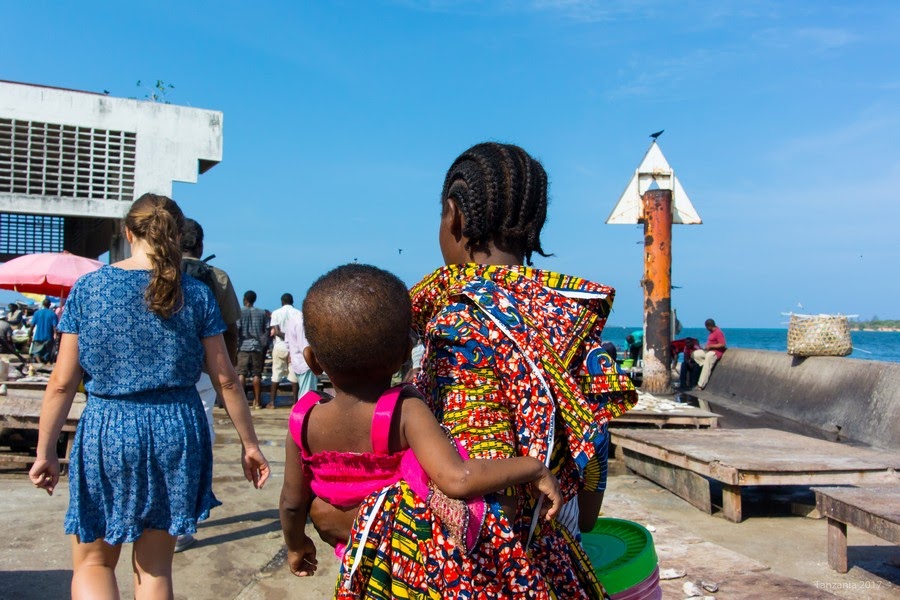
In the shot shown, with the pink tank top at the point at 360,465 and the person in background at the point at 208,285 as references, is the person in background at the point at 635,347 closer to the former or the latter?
the person in background at the point at 208,285

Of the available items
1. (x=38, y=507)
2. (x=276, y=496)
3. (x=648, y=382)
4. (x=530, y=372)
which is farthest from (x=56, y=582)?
(x=648, y=382)

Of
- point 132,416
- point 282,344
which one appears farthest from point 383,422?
point 282,344

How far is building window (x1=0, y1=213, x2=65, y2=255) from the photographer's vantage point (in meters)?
16.1

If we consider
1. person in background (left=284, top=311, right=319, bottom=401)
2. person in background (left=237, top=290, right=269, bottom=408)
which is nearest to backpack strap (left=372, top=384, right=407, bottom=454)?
person in background (left=284, top=311, right=319, bottom=401)

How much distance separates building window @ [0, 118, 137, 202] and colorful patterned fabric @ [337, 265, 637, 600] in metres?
12.8

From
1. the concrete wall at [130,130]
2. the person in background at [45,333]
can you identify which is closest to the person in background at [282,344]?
the concrete wall at [130,130]

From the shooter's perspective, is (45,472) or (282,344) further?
(282,344)

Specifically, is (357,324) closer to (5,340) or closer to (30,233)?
(30,233)

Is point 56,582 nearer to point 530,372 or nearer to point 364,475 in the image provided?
point 364,475

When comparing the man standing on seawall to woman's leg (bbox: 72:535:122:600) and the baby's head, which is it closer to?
woman's leg (bbox: 72:535:122:600)

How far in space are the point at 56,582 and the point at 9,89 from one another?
10989 millimetres

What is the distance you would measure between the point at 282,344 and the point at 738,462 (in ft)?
25.5

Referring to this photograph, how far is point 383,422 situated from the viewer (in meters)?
1.55

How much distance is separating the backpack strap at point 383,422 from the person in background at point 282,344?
9419mm
